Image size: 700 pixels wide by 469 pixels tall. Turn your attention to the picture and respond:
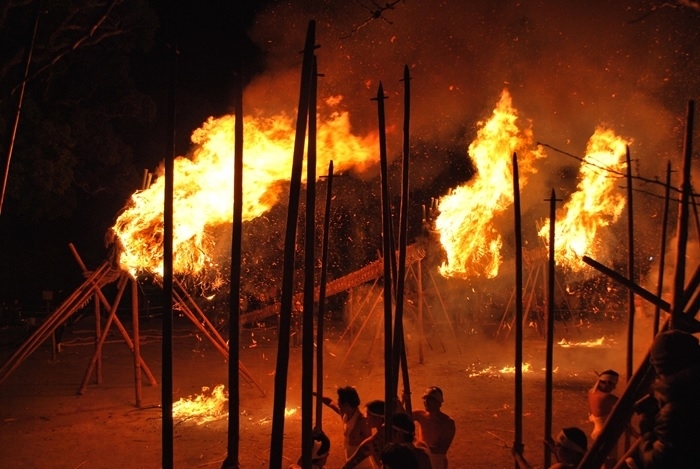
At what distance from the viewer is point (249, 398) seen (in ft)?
29.6

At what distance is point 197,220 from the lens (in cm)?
797

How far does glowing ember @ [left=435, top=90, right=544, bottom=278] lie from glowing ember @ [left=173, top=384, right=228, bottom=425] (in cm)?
556

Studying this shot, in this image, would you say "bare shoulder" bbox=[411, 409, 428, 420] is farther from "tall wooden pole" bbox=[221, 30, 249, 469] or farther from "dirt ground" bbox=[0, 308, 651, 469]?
"tall wooden pole" bbox=[221, 30, 249, 469]

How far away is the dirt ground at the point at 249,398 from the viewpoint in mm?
6453

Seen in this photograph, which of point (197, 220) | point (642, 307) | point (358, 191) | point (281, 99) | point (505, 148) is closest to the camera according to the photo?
point (197, 220)

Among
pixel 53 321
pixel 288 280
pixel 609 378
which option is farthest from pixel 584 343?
pixel 288 280

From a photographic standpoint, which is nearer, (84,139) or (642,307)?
(642,307)

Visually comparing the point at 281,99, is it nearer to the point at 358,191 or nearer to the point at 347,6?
the point at 347,6

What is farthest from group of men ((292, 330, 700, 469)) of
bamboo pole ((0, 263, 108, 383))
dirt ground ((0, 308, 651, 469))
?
bamboo pole ((0, 263, 108, 383))

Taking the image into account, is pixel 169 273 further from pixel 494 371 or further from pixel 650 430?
pixel 494 371

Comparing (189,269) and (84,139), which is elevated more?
(84,139)

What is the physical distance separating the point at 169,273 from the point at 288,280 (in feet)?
2.42

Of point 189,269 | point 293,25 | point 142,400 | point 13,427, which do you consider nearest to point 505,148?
point 293,25

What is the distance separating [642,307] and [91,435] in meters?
12.0
